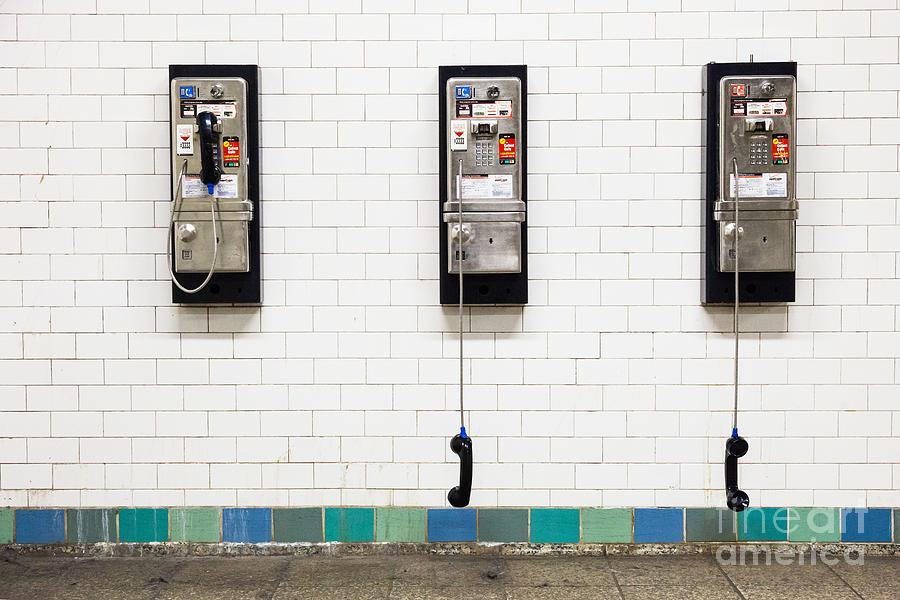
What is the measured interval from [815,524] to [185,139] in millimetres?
3077

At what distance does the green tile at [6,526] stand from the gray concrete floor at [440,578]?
7 cm

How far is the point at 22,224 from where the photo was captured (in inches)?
124

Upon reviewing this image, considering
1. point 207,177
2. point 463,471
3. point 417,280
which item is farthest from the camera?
point 417,280

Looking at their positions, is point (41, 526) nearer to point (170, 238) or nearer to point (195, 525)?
point (195, 525)

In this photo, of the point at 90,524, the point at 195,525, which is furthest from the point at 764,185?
the point at 90,524

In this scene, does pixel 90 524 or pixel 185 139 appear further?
pixel 90 524

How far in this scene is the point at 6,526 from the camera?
10.5 feet

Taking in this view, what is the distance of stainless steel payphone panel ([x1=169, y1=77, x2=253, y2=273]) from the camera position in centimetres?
302

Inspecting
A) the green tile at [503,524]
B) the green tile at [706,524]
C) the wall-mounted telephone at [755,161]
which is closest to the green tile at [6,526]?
the green tile at [503,524]

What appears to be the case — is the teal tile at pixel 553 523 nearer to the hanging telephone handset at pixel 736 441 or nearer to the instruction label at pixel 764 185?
the hanging telephone handset at pixel 736 441

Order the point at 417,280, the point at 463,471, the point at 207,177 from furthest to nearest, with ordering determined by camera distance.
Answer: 1. the point at 417,280
2. the point at 207,177
3. the point at 463,471

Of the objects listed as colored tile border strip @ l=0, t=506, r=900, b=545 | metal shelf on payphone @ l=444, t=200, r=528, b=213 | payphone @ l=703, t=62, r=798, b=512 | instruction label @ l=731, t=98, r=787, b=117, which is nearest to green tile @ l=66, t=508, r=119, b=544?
colored tile border strip @ l=0, t=506, r=900, b=545

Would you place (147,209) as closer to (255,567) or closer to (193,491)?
(193,491)

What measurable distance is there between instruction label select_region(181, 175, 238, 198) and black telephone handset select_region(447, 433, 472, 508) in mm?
1346
